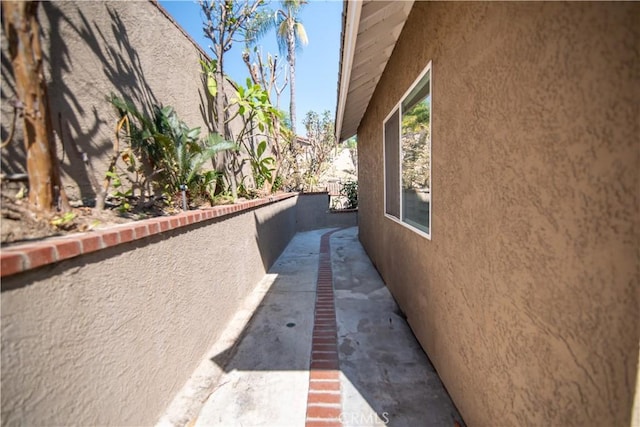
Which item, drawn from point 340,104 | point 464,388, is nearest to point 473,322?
point 464,388

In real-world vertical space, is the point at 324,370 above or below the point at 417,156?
below

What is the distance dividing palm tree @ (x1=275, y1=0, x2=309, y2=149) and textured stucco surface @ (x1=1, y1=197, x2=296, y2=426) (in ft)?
47.0

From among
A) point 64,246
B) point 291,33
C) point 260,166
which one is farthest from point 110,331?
point 291,33

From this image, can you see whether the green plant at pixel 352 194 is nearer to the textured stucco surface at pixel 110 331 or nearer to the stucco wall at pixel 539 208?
the textured stucco surface at pixel 110 331

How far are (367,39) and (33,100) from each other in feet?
11.7

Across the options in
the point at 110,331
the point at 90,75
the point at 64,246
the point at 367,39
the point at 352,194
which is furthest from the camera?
the point at 352,194

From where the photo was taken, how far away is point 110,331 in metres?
1.78

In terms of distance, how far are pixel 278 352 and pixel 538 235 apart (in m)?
2.94

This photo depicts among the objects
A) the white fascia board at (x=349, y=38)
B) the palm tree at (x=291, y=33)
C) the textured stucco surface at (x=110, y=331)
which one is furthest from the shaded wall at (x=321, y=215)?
the textured stucco surface at (x=110, y=331)

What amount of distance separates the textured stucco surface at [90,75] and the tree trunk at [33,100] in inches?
13.1

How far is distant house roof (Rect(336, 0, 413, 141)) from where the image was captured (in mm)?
2738

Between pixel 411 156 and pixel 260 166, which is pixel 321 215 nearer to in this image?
pixel 260 166

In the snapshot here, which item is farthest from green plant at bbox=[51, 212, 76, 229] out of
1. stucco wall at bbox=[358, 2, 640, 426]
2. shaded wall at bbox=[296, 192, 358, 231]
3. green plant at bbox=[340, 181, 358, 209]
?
green plant at bbox=[340, 181, 358, 209]

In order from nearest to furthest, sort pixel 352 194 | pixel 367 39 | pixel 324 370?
1. pixel 324 370
2. pixel 367 39
3. pixel 352 194
